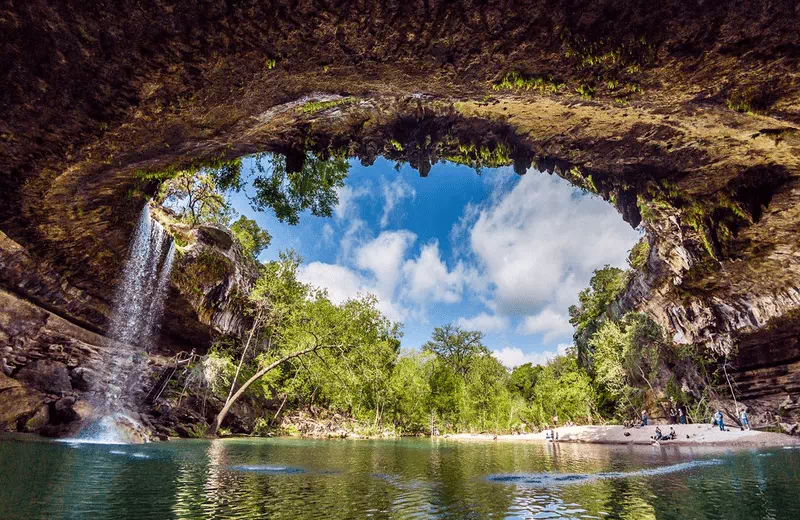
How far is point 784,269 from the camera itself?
14.4 m

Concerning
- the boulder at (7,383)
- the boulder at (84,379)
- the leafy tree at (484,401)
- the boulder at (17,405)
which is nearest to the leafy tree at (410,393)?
the leafy tree at (484,401)

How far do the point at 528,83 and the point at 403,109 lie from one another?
3023mm

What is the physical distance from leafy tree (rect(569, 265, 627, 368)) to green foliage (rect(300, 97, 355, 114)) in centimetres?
3139

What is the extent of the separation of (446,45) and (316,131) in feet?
15.8

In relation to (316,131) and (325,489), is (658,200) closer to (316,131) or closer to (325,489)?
(316,131)

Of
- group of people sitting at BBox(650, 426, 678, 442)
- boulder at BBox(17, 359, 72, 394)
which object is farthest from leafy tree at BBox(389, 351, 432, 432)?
boulder at BBox(17, 359, 72, 394)

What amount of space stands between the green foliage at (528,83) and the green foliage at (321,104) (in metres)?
3.12

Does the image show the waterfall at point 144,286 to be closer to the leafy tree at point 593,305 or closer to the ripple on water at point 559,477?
the ripple on water at point 559,477

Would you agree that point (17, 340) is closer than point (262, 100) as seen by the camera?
No

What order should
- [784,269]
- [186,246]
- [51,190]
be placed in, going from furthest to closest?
[186,246], [784,269], [51,190]

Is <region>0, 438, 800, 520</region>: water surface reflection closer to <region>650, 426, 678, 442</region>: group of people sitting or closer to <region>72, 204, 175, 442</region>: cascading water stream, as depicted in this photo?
<region>72, 204, 175, 442</region>: cascading water stream

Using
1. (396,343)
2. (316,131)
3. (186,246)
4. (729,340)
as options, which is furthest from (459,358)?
(316,131)

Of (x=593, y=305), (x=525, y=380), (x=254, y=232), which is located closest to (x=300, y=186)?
(x=254, y=232)

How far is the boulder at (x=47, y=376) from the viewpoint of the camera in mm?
15977
